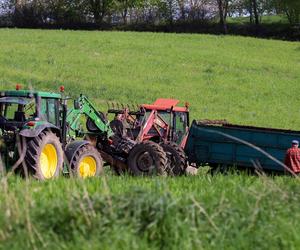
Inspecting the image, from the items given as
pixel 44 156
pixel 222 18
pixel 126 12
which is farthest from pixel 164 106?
pixel 126 12

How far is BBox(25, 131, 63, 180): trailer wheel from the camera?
10.6m

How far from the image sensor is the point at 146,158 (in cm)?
1423

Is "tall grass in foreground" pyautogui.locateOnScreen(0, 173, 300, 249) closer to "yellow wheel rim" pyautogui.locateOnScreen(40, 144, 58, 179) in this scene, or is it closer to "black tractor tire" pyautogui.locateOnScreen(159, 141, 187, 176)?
"yellow wheel rim" pyautogui.locateOnScreen(40, 144, 58, 179)

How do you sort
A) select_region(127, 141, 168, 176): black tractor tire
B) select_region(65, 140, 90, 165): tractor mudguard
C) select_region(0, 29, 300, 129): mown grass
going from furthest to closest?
select_region(0, 29, 300, 129): mown grass, select_region(127, 141, 168, 176): black tractor tire, select_region(65, 140, 90, 165): tractor mudguard

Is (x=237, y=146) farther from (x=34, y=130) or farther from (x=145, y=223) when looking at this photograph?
(x=145, y=223)

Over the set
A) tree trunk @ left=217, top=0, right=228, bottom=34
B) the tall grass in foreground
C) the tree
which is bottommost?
the tall grass in foreground

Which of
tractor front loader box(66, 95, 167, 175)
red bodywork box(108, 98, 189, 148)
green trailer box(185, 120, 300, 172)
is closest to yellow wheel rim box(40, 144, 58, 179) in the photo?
tractor front loader box(66, 95, 167, 175)

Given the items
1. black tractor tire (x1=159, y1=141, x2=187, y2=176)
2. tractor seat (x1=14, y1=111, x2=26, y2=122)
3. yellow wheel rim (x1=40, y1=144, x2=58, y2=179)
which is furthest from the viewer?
black tractor tire (x1=159, y1=141, x2=187, y2=176)

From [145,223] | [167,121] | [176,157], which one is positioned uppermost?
[145,223]

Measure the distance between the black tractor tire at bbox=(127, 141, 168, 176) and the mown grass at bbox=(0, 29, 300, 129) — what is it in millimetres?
11335

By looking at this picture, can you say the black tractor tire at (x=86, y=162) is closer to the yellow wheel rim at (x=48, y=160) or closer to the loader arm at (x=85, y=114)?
the yellow wheel rim at (x=48, y=160)

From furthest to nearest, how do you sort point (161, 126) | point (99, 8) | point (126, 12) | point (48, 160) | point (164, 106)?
point (126, 12) → point (99, 8) → point (164, 106) → point (161, 126) → point (48, 160)

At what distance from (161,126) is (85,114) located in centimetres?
294

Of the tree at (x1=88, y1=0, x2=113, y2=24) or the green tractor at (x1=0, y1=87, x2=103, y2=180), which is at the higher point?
the tree at (x1=88, y1=0, x2=113, y2=24)
